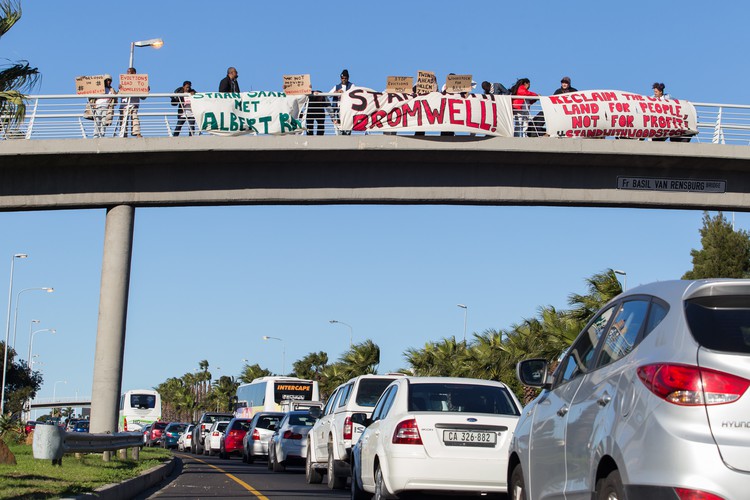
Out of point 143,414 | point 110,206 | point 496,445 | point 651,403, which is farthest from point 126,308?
point 143,414

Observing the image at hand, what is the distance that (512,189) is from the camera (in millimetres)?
24578

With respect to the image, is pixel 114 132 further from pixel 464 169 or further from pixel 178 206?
pixel 464 169

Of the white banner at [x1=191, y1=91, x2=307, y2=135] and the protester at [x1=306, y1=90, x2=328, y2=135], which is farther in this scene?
the protester at [x1=306, y1=90, x2=328, y2=135]

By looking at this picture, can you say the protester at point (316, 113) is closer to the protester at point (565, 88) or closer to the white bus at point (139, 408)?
the protester at point (565, 88)

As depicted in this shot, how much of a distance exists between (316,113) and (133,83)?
4108 mm

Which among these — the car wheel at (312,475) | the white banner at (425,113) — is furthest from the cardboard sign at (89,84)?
the car wheel at (312,475)

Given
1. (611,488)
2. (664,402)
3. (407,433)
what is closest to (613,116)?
(407,433)

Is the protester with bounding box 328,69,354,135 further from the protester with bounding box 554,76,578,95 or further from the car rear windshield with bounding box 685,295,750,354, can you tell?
the car rear windshield with bounding box 685,295,750,354

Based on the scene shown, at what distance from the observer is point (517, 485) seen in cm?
810

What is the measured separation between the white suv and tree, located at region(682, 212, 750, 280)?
55980mm

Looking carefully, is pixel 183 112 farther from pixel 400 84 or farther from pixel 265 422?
pixel 265 422

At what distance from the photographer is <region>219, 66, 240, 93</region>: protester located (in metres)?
25.5

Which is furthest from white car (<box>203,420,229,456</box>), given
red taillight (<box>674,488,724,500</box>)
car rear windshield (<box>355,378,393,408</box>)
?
red taillight (<box>674,488,724,500</box>)

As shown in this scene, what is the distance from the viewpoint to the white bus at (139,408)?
62725 mm
